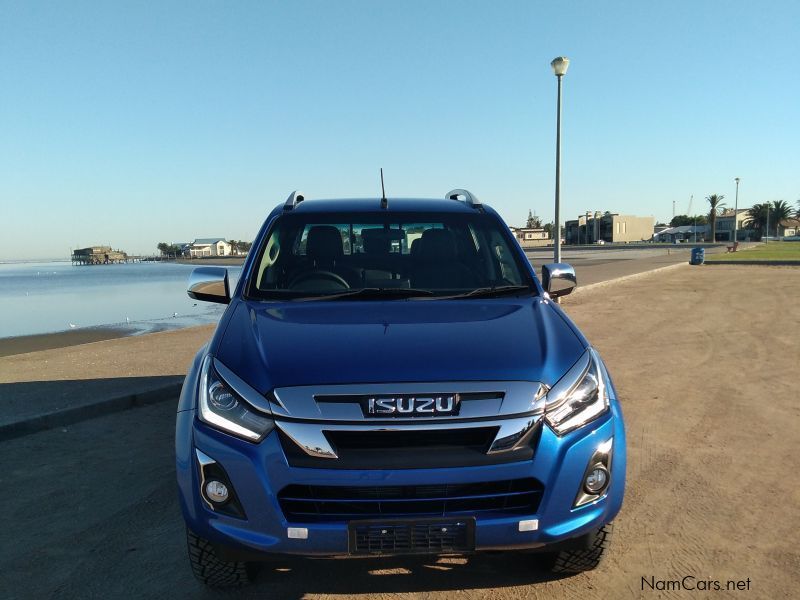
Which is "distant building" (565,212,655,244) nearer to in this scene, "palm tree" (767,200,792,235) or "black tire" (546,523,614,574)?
"palm tree" (767,200,792,235)

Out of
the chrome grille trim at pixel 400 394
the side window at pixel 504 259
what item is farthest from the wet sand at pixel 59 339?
the chrome grille trim at pixel 400 394

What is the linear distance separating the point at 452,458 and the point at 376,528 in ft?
1.24

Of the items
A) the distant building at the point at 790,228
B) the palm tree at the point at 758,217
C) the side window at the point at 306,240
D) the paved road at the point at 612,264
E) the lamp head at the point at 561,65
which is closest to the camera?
the side window at the point at 306,240

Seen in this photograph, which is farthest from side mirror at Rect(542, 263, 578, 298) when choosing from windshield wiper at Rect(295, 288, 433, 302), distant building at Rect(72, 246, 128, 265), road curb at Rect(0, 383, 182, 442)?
distant building at Rect(72, 246, 128, 265)

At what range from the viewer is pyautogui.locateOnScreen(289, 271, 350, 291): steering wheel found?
3.64 meters

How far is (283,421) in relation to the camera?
2393 mm

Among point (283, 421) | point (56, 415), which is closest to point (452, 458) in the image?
point (283, 421)

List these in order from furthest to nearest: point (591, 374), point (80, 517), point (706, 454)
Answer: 1. point (706, 454)
2. point (80, 517)
3. point (591, 374)

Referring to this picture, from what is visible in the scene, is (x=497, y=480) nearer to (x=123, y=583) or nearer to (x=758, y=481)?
(x=123, y=583)

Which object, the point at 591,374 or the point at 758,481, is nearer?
the point at 591,374

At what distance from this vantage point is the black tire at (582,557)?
2.76m

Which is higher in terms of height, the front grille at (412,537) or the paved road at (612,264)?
the front grille at (412,537)

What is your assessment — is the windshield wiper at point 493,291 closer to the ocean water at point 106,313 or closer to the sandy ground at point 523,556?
the sandy ground at point 523,556

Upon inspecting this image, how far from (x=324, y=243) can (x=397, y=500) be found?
206 cm
